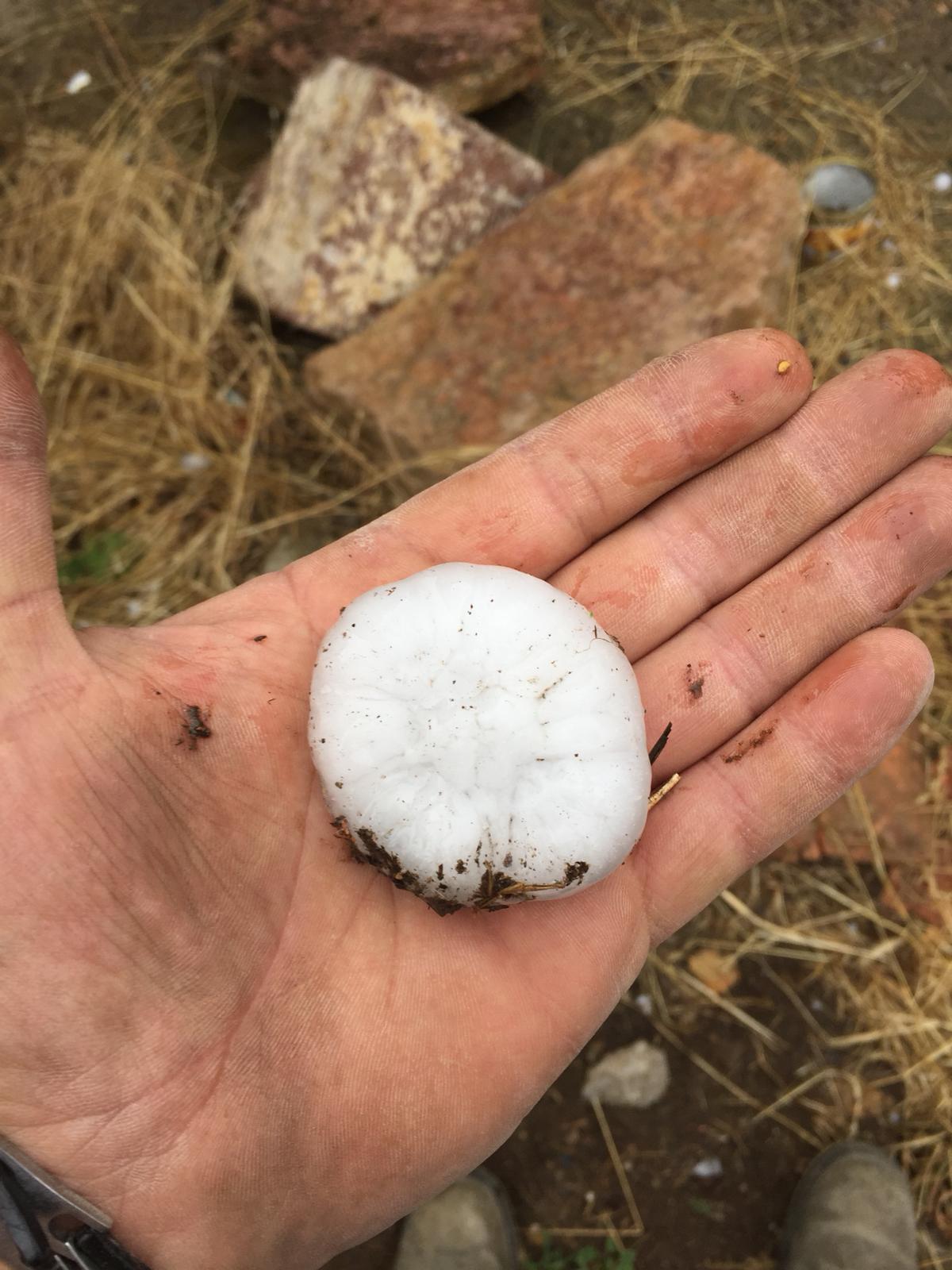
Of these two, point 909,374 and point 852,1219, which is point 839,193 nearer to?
point 909,374

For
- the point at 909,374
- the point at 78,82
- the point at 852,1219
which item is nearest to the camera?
the point at 909,374

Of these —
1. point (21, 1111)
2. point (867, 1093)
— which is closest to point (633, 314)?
point (867, 1093)

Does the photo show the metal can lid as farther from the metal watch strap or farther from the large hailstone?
the metal watch strap

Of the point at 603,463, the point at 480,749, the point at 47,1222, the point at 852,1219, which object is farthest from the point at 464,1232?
the point at 603,463

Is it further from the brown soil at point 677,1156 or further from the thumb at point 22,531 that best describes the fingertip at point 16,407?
the brown soil at point 677,1156

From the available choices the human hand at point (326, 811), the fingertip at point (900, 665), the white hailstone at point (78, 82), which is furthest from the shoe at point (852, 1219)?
the white hailstone at point (78, 82)

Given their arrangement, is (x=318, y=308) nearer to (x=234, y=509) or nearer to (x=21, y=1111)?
(x=234, y=509)
